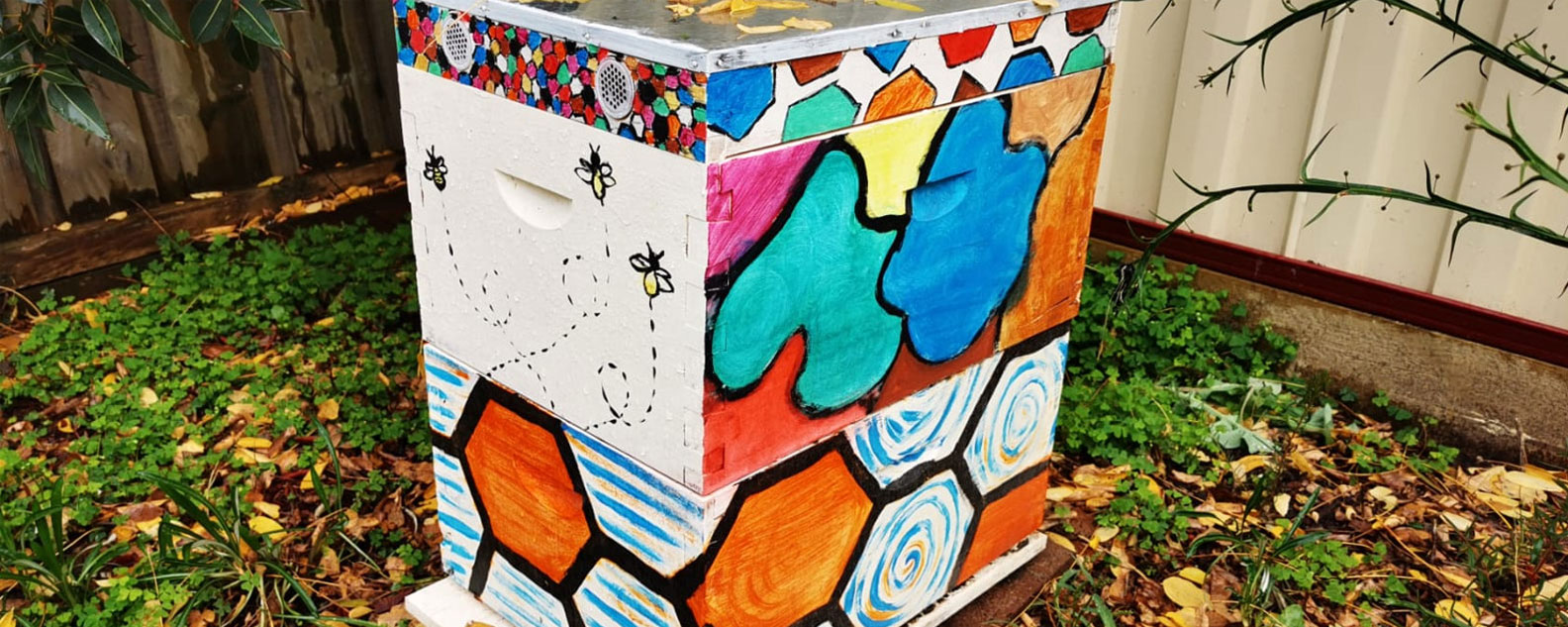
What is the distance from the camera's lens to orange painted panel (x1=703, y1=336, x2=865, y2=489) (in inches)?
55.6

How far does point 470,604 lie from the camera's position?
197cm

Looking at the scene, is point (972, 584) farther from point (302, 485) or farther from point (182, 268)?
point (182, 268)

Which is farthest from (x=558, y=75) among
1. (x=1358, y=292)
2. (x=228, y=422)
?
(x=1358, y=292)

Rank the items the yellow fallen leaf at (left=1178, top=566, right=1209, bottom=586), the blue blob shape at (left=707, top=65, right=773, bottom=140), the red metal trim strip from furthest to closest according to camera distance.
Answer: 1. the red metal trim strip
2. the yellow fallen leaf at (left=1178, top=566, right=1209, bottom=586)
3. the blue blob shape at (left=707, top=65, right=773, bottom=140)

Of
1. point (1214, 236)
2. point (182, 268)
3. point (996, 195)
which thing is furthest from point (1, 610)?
point (1214, 236)

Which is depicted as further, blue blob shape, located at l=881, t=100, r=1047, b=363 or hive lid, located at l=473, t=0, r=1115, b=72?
blue blob shape, located at l=881, t=100, r=1047, b=363

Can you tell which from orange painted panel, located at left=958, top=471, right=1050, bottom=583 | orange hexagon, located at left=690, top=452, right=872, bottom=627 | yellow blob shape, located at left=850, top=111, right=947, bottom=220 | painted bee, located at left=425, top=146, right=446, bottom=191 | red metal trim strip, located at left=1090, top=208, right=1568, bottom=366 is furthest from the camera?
red metal trim strip, located at left=1090, top=208, right=1568, bottom=366

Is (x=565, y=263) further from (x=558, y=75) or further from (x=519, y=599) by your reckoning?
(x=519, y=599)

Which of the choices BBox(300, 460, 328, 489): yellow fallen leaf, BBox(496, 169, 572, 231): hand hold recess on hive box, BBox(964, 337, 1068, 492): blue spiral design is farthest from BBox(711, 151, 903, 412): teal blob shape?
BBox(300, 460, 328, 489): yellow fallen leaf

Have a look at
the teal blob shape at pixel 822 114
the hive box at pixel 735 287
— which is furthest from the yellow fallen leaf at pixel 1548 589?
the teal blob shape at pixel 822 114

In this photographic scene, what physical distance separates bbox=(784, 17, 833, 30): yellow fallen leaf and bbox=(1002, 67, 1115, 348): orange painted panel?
401mm

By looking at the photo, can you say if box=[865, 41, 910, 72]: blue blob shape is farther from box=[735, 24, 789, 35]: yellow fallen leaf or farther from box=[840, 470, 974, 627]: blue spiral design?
box=[840, 470, 974, 627]: blue spiral design

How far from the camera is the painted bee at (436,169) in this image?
1638mm

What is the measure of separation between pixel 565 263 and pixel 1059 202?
0.81m
